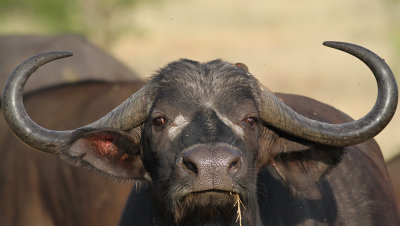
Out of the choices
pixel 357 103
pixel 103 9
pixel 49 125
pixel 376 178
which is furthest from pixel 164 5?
pixel 376 178

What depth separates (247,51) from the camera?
27.9m

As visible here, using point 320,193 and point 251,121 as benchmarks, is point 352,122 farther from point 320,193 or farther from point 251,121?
point 320,193

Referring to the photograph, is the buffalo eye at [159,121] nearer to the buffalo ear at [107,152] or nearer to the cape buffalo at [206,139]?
the cape buffalo at [206,139]

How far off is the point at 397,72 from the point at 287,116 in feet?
47.5

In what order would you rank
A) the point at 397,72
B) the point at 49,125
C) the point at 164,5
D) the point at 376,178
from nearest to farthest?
the point at 376,178, the point at 49,125, the point at 397,72, the point at 164,5

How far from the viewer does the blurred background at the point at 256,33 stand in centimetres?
2048

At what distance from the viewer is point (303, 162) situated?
5910 mm

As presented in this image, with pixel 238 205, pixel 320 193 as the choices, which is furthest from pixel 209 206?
pixel 320 193

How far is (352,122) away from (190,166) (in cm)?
128

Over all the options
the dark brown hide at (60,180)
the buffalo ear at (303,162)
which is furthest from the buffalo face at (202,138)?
the dark brown hide at (60,180)

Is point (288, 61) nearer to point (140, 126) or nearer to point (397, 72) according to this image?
point (397, 72)

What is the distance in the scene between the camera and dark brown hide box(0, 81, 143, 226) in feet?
29.7

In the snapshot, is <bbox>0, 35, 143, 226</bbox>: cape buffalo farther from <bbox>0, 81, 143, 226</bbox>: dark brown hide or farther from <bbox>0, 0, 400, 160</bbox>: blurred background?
<bbox>0, 0, 400, 160</bbox>: blurred background

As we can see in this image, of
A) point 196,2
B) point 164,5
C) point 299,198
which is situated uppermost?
point 299,198
